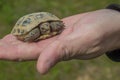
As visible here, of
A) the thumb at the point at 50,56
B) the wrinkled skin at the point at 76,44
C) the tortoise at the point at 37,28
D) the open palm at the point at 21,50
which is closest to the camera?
the thumb at the point at 50,56

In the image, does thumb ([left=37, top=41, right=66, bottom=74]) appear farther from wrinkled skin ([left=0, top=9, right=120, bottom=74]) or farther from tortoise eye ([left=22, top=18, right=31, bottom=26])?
tortoise eye ([left=22, top=18, right=31, bottom=26])

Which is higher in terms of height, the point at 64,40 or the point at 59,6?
the point at 64,40

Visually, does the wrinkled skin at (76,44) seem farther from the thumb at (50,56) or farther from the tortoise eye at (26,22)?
the tortoise eye at (26,22)

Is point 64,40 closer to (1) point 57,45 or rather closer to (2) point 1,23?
(1) point 57,45

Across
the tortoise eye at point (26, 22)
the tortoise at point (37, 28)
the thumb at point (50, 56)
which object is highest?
the thumb at point (50, 56)

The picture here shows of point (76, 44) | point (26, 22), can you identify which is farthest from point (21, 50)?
point (26, 22)

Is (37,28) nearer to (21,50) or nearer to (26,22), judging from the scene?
(26,22)

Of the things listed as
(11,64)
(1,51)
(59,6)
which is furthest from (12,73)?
(1,51)

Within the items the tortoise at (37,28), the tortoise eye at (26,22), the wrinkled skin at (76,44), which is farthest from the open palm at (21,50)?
the tortoise eye at (26,22)
